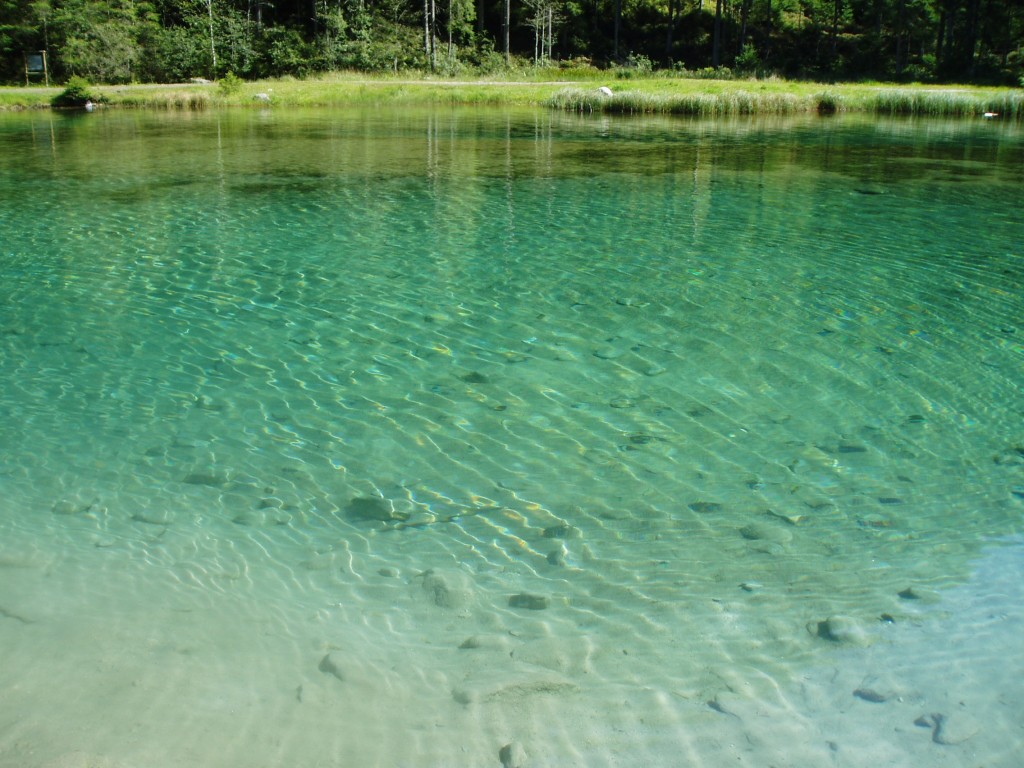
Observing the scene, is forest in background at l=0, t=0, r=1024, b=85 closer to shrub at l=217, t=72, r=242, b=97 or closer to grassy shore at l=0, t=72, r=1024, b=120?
grassy shore at l=0, t=72, r=1024, b=120

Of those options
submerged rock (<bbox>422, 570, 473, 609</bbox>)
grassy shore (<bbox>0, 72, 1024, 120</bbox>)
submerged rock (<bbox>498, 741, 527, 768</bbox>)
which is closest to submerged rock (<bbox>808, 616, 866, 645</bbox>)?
submerged rock (<bbox>498, 741, 527, 768</bbox>)

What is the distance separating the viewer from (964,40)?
62031 mm

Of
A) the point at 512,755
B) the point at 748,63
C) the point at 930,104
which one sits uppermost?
the point at 748,63

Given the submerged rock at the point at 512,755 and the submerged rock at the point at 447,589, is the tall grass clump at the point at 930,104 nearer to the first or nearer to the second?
the submerged rock at the point at 447,589

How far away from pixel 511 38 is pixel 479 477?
7581cm

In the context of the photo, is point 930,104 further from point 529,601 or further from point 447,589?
point 447,589

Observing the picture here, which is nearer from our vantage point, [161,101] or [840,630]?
[840,630]

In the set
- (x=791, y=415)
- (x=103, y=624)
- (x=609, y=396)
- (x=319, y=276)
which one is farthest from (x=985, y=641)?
(x=319, y=276)

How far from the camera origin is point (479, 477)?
19.6 feet

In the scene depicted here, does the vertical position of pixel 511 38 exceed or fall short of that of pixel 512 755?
it exceeds it

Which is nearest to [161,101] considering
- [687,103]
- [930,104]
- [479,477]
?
[687,103]

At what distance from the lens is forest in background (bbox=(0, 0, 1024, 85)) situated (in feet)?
168

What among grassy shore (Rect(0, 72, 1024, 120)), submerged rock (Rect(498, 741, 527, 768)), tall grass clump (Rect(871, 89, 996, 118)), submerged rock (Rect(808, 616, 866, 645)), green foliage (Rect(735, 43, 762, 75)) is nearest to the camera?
submerged rock (Rect(498, 741, 527, 768))

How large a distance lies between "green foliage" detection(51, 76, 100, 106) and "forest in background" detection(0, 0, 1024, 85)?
788cm
